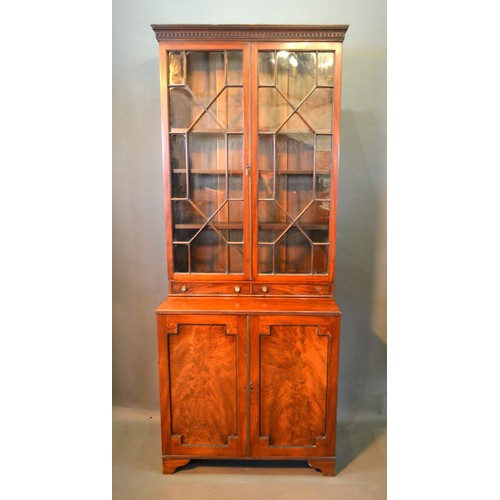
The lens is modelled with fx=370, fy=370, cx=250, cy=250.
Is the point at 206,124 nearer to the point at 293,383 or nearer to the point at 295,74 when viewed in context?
the point at 295,74

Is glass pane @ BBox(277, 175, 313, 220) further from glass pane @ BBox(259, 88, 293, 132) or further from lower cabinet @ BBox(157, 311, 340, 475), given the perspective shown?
lower cabinet @ BBox(157, 311, 340, 475)

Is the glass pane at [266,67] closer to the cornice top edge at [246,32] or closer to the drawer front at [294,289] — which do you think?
the cornice top edge at [246,32]

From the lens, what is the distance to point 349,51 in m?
2.05

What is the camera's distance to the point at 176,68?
5.75ft

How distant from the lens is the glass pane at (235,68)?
1.74 metres

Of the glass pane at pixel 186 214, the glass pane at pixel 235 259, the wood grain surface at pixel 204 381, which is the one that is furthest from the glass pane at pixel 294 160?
the wood grain surface at pixel 204 381

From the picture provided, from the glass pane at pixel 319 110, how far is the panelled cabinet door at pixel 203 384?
999 millimetres

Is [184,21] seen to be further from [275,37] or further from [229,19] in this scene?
[275,37]

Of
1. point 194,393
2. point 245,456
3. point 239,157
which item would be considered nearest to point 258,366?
point 194,393

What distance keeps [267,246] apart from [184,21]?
4.37 feet

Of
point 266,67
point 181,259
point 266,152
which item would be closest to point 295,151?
point 266,152

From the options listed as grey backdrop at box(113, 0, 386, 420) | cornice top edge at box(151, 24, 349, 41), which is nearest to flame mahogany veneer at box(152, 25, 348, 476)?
cornice top edge at box(151, 24, 349, 41)

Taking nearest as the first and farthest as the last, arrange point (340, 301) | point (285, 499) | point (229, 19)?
point (285, 499)
point (229, 19)
point (340, 301)

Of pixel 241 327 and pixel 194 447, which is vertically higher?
pixel 241 327
